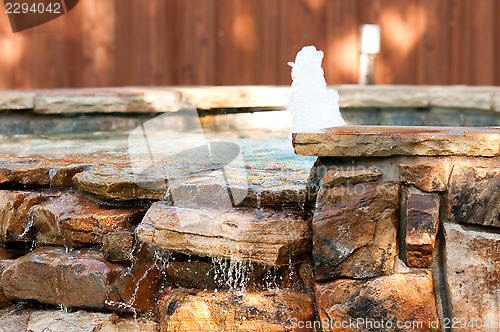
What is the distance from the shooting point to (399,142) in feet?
5.84

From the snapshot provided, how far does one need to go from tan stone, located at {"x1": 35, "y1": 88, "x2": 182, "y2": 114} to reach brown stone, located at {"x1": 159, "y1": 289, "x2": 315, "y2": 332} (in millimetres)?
2299

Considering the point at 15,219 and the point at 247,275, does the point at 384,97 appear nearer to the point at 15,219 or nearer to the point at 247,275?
the point at 247,275

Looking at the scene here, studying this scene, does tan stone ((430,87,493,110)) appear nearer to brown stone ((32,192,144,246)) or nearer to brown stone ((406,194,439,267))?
brown stone ((406,194,439,267))

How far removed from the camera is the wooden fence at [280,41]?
5.27m

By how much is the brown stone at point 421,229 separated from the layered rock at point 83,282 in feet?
2.91

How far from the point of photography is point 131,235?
208 centimetres

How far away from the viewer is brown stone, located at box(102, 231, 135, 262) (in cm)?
208

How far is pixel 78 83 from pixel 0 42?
710mm

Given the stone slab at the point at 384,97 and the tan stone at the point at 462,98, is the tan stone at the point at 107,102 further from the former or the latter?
the tan stone at the point at 462,98

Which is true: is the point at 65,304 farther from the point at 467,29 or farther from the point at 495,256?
the point at 467,29

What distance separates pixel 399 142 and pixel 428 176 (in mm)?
134

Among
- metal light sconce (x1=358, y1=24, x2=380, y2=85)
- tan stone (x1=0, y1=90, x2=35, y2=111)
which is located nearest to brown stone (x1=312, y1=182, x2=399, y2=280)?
tan stone (x1=0, y1=90, x2=35, y2=111)

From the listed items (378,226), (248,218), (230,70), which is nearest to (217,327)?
(248,218)

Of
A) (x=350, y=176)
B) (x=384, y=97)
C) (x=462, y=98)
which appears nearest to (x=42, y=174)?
(x=350, y=176)
